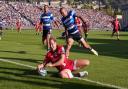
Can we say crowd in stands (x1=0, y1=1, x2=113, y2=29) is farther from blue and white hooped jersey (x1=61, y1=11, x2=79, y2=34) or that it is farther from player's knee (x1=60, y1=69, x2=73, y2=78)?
player's knee (x1=60, y1=69, x2=73, y2=78)

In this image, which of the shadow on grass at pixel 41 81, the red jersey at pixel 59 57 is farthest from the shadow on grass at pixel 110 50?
the red jersey at pixel 59 57

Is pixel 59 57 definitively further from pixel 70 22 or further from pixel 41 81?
pixel 70 22

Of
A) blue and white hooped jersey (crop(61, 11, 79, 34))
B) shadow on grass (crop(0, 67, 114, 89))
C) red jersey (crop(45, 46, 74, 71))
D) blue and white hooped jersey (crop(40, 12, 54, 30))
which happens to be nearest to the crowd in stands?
blue and white hooped jersey (crop(40, 12, 54, 30))

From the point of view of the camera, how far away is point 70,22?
18.0 metres

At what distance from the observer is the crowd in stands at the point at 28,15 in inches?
3172

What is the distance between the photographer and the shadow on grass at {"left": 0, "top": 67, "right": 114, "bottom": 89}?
1164 centimetres

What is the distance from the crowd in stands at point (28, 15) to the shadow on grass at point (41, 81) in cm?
6497

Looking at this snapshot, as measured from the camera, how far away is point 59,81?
12.5 meters

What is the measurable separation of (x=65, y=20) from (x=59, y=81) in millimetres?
5861

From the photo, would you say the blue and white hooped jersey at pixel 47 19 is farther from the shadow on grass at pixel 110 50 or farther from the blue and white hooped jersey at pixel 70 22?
the blue and white hooped jersey at pixel 70 22

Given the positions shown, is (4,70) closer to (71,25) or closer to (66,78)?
(66,78)

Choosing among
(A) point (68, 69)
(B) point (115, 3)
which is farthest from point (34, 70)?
(B) point (115, 3)

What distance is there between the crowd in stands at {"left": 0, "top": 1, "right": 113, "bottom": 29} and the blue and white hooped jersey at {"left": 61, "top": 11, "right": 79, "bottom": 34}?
60746 millimetres

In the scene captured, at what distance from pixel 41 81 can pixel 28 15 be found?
7195 cm
